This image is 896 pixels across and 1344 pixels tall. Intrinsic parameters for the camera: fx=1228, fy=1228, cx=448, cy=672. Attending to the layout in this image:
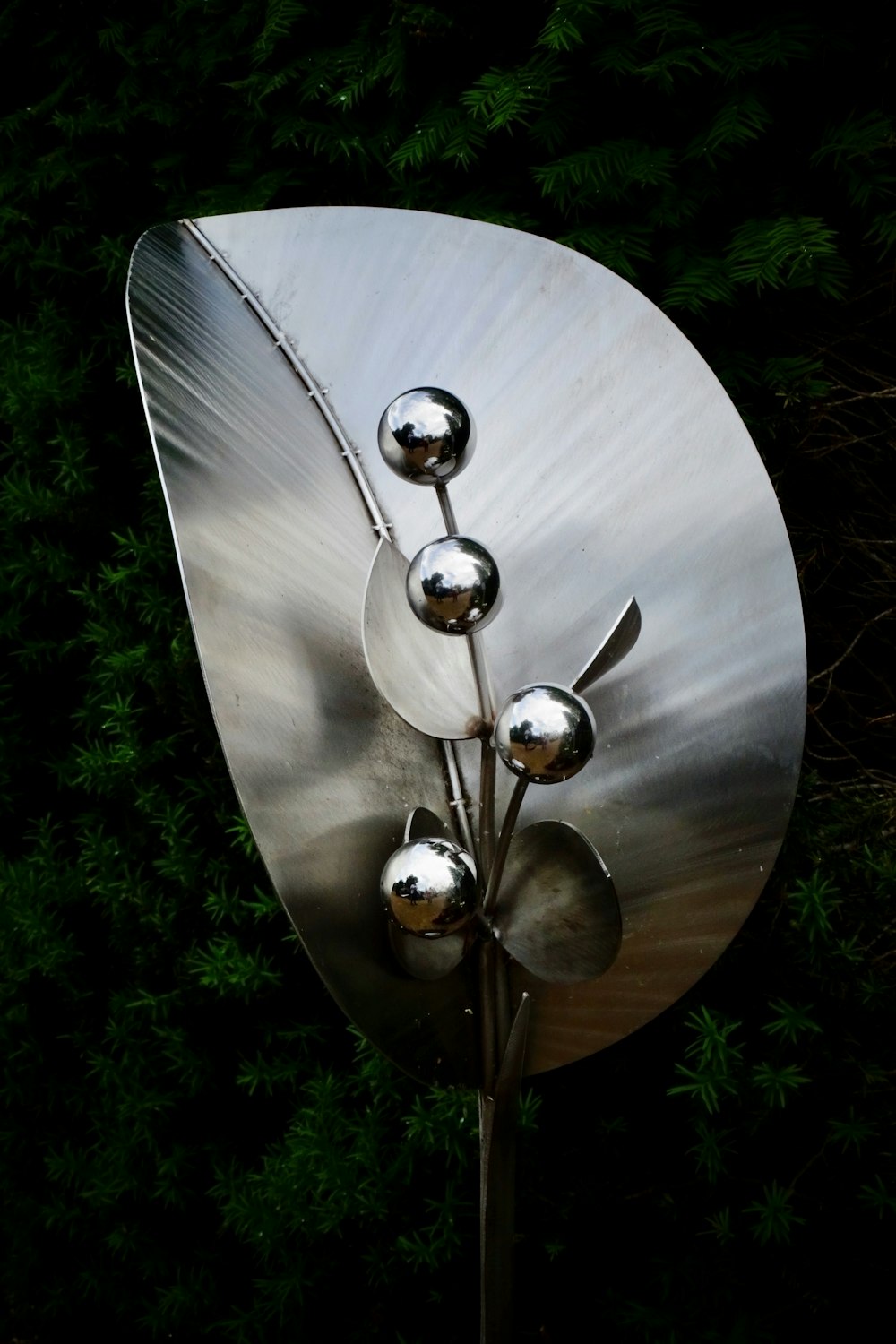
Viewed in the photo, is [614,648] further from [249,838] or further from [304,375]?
[249,838]

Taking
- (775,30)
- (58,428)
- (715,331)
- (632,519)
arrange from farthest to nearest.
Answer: (58,428) → (715,331) → (775,30) → (632,519)

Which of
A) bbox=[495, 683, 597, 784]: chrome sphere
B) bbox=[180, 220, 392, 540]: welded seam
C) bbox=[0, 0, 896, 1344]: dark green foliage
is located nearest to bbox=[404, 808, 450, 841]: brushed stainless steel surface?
bbox=[495, 683, 597, 784]: chrome sphere

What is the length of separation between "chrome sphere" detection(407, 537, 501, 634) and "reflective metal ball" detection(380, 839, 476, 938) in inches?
5.4

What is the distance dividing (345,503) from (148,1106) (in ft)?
2.95

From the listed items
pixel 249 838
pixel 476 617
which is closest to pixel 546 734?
pixel 476 617

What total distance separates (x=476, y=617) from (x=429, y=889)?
17 centimetres

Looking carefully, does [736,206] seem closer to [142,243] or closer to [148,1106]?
[142,243]

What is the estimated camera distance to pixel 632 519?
0.90m

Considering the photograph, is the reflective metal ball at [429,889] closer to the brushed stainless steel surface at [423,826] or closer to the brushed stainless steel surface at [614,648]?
the brushed stainless steel surface at [423,826]

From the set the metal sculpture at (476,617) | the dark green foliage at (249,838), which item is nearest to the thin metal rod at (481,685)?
the metal sculpture at (476,617)

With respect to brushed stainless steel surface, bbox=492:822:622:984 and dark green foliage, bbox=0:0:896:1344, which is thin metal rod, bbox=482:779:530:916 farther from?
dark green foliage, bbox=0:0:896:1344

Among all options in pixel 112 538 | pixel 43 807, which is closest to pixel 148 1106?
pixel 43 807

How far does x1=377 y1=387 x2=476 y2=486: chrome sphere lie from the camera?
30.2 inches

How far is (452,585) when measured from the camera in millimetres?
730
